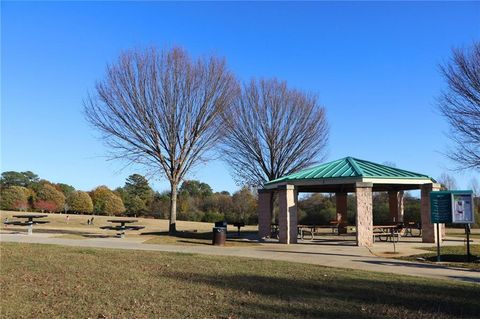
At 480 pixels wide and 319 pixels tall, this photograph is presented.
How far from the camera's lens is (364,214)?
2148 cm

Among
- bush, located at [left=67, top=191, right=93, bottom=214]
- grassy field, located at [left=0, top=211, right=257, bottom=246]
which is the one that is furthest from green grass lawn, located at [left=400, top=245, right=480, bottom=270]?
bush, located at [left=67, top=191, right=93, bottom=214]

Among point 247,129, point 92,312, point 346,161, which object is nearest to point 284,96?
point 247,129

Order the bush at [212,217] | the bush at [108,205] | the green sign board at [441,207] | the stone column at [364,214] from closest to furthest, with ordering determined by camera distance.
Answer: the green sign board at [441,207] → the stone column at [364,214] → the bush at [212,217] → the bush at [108,205]

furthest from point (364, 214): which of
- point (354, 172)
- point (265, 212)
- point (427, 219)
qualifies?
point (265, 212)

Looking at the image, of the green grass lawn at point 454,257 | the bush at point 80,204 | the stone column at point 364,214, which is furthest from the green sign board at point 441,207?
the bush at point 80,204

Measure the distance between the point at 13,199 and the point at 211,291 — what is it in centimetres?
6145

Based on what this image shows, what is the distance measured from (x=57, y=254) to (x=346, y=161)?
1603cm

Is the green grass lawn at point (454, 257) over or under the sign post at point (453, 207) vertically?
under

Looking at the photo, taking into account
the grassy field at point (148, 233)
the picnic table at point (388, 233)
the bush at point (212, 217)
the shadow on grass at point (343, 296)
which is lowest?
the shadow on grass at point (343, 296)

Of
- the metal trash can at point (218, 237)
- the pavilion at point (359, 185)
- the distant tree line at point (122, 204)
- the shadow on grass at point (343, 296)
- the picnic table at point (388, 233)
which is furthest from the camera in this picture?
the distant tree line at point (122, 204)

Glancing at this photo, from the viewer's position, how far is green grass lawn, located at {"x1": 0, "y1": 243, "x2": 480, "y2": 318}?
7.14 meters

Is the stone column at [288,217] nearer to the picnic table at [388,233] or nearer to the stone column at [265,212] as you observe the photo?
the stone column at [265,212]

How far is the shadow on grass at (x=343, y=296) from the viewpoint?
727 centimetres

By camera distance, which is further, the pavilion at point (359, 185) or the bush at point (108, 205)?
the bush at point (108, 205)
